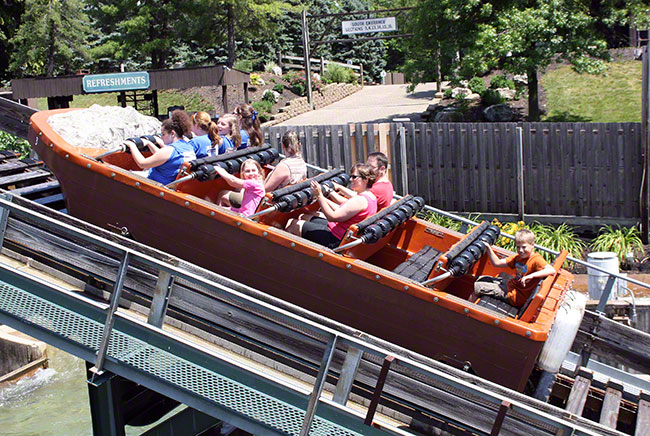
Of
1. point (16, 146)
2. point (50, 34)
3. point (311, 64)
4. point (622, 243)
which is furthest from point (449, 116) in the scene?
point (50, 34)

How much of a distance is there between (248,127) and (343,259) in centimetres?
249

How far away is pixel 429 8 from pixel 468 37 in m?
1.11

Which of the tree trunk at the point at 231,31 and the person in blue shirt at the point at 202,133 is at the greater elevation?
the tree trunk at the point at 231,31

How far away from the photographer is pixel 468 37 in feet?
49.8

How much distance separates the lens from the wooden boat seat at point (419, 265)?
225 inches

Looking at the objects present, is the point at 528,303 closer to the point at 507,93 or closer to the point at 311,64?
the point at 507,93

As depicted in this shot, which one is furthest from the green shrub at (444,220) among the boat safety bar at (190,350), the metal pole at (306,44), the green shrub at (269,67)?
the green shrub at (269,67)

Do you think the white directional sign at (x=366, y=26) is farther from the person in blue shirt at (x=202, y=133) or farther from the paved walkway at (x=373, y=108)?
the person in blue shirt at (x=202, y=133)

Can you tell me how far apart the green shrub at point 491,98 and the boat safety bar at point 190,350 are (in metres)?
15.0

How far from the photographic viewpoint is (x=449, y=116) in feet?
60.6

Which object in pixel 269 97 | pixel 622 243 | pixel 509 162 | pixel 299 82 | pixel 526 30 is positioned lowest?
pixel 622 243

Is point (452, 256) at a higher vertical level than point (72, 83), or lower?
lower

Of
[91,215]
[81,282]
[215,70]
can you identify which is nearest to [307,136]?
[91,215]

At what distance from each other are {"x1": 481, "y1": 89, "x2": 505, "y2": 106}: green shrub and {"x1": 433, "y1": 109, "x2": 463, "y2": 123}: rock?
2.92 feet
